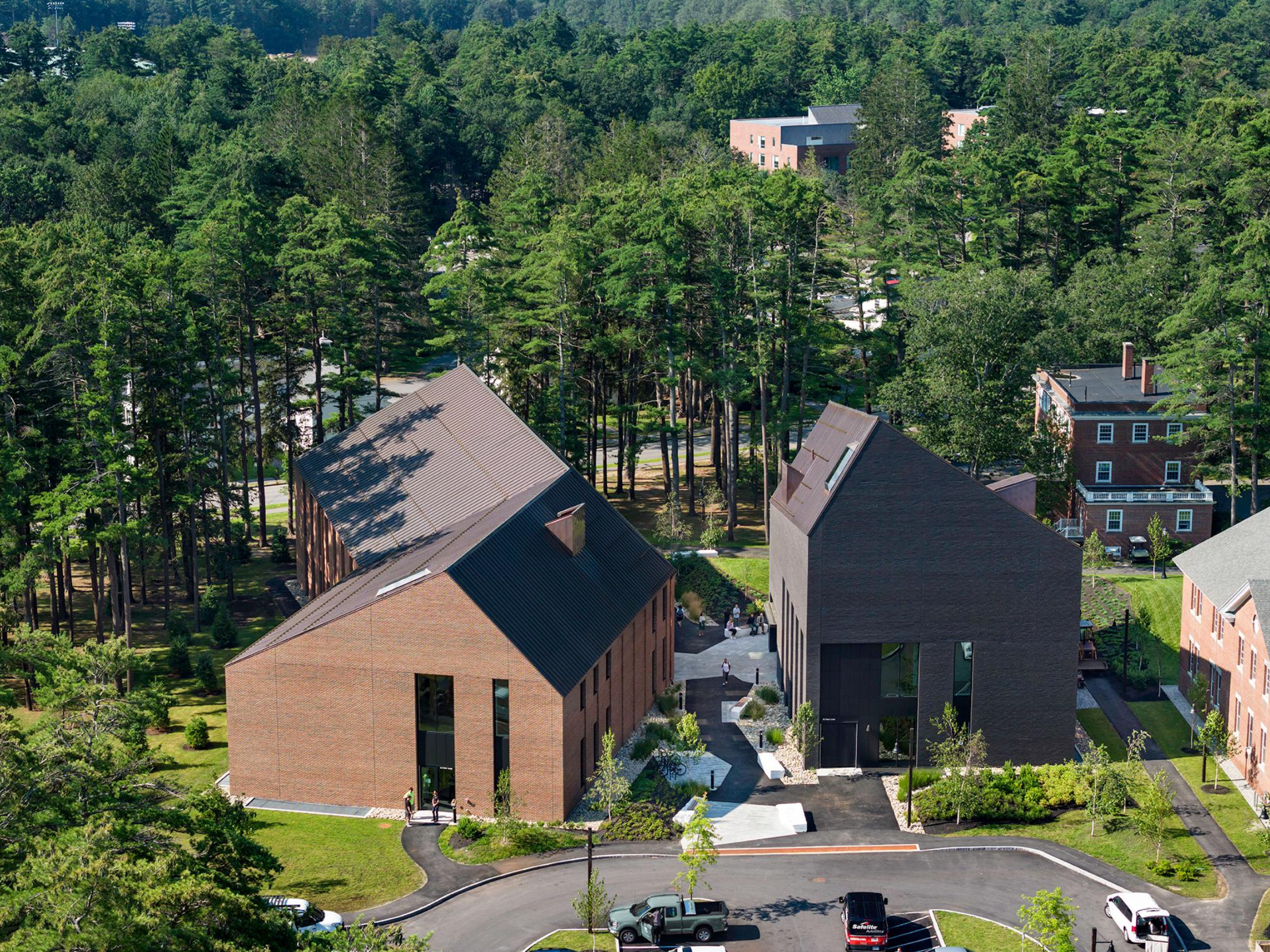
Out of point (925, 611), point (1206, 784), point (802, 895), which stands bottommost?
point (802, 895)

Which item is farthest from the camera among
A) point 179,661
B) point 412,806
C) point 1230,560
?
point 179,661

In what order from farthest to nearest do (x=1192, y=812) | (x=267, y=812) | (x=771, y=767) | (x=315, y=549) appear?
(x=315, y=549) < (x=771, y=767) < (x=1192, y=812) < (x=267, y=812)

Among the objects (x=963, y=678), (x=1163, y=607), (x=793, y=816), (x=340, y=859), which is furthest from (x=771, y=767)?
(x=1163, y=607)

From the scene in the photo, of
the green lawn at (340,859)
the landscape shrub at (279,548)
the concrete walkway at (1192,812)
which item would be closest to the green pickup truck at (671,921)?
the green lawn at (340,859)

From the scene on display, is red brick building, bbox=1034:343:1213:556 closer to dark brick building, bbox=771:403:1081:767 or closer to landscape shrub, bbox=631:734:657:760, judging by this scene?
dark brick building, bbox=771:403:1081:767

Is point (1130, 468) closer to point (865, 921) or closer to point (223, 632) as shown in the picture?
point (865, 921)

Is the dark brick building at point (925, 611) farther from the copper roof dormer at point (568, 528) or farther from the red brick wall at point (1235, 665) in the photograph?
the copper roof dormer at point (568, 528)
